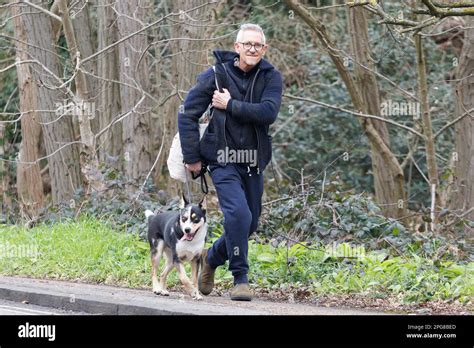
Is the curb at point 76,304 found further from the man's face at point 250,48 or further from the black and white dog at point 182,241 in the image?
the man's face at point 250,48

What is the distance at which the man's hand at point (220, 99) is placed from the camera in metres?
9.71

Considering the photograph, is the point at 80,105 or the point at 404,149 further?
the point at 404,149

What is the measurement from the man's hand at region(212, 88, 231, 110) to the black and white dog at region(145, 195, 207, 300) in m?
1.06

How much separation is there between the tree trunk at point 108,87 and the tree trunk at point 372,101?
13.5 ft

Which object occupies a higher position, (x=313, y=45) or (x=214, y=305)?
(x=313, y=45)

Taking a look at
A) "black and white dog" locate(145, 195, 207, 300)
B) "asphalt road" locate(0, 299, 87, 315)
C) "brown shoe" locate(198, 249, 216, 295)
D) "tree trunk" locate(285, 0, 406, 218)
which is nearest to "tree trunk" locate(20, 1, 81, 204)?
"tree trunk" locate(285, 0, 406, 218)

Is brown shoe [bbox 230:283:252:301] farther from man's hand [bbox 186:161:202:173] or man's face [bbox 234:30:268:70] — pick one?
man's face [bbox 234:30:268:70]

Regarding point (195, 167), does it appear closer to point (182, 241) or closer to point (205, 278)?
point (182, 241)

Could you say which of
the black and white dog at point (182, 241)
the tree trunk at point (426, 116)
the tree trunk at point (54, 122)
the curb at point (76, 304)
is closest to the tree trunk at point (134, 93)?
the tree trunk at point (54, 122)

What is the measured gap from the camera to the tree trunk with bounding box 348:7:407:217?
17.2 m

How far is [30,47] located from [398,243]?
8102 millimetres

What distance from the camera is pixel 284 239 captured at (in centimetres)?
1257

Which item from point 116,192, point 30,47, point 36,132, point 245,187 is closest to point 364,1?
point 245,187
